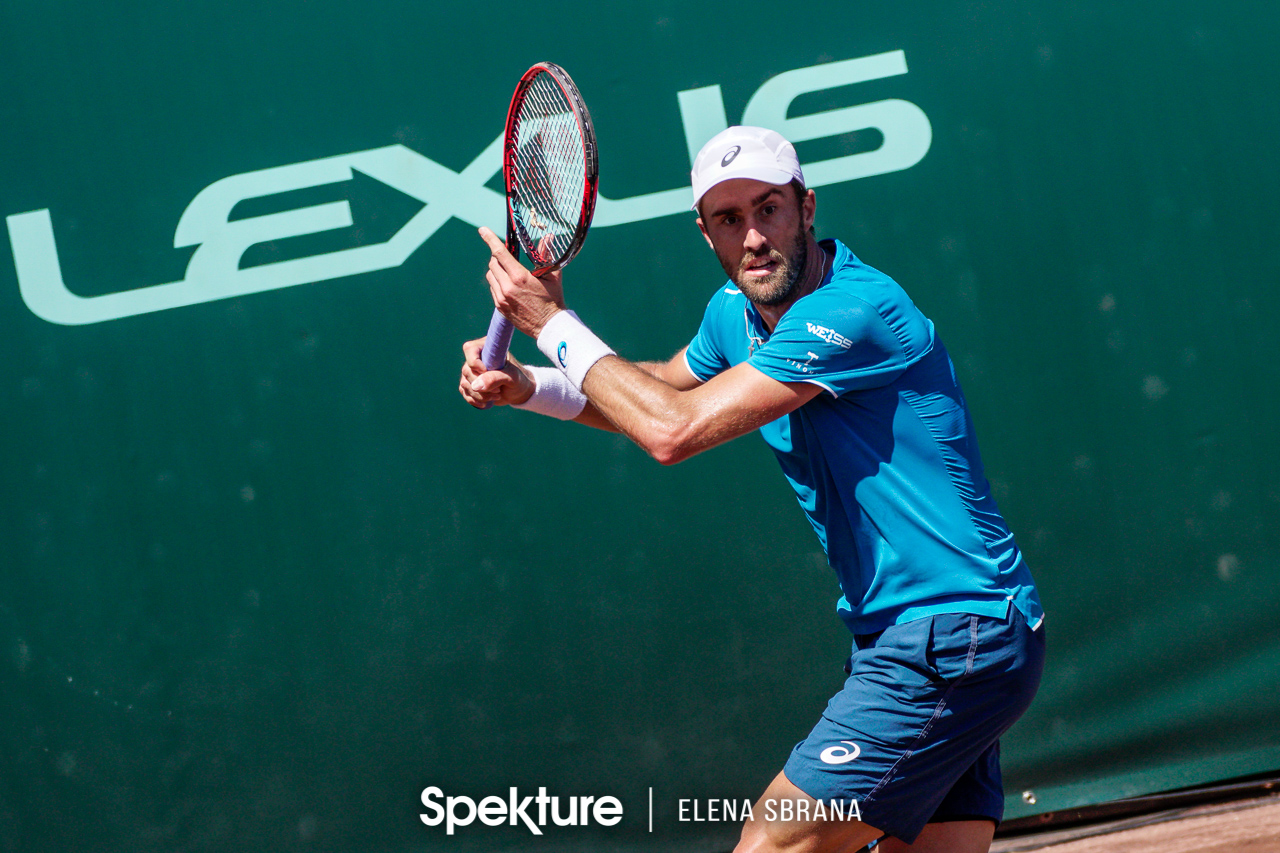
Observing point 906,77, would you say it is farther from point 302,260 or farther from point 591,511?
point 302,260

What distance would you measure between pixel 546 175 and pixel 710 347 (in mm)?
456

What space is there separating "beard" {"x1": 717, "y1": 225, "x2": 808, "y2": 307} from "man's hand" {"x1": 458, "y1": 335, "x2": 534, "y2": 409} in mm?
425

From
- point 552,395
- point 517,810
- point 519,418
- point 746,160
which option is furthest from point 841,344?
point 517,810

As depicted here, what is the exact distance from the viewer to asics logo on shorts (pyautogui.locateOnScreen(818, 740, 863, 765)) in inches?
A: 60.9

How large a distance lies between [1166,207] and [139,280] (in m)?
2.46

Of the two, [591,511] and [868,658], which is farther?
[591,511]

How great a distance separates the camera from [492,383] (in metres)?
1.81

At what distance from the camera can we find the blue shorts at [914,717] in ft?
5.08

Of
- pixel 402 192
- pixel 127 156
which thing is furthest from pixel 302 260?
pixel 127 156

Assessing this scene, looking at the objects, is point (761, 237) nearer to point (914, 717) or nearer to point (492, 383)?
point (492, 383)

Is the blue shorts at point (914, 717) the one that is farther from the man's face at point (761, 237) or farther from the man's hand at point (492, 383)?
the man's hand at point (492, 383)

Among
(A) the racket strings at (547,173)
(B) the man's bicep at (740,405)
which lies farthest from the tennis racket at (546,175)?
(B) the man's bicep at (740,405)

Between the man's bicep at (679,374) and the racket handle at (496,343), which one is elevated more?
the racket handle at (496,343)

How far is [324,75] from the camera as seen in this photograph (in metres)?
2.47
